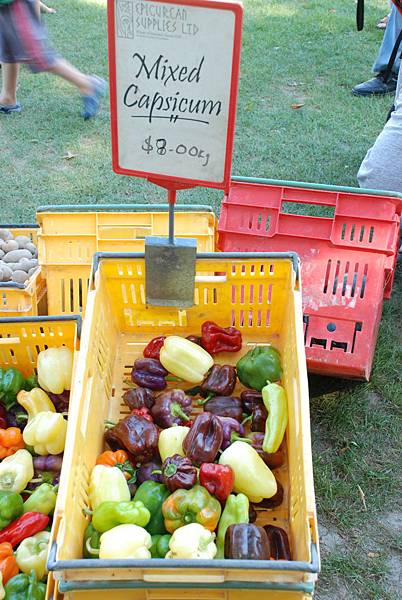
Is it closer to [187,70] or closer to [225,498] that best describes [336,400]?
[225,498]

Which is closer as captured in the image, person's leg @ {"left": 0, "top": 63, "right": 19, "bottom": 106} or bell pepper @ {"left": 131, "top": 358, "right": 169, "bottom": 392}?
bell pepper @ {"left": 131, "top": 358, "right": 169, "bottom": 392}

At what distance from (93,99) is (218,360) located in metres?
3.54

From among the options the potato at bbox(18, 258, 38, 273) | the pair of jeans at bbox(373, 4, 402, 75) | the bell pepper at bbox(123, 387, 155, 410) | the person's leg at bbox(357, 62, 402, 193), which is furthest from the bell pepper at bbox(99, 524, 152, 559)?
the pair of jeans at bbox(373, 4, 402, 75)

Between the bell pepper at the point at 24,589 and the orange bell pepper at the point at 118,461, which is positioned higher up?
the orange bell pepper at the point at 118,461

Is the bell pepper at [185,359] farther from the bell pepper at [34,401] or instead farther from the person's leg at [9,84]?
the person's leg at [9,84]

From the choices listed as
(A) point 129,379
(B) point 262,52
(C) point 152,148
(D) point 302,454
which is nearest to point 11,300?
(A) point 129,379

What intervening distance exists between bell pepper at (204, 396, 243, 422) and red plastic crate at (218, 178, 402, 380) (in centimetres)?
58

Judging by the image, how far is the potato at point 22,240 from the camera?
2.89m

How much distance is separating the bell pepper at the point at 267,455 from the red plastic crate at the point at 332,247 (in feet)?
2.24

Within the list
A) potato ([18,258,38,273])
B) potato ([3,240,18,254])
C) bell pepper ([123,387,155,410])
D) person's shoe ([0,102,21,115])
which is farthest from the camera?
person's shoe ([0,102,21,115])

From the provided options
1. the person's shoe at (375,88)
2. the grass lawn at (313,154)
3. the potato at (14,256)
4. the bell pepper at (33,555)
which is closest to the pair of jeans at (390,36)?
the person's shoe at (375,88)

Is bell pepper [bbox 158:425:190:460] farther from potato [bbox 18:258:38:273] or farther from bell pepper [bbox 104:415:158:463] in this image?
potato [bbox 18:258:38:273]

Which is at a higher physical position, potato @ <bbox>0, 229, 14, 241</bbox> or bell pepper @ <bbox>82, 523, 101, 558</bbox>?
potato @ <bbox>0, 229, 14, 241</bbox>

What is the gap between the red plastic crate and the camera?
258 centimetres
